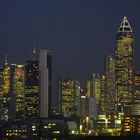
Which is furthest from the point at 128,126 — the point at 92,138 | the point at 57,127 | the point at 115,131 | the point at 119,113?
the point at 92,138

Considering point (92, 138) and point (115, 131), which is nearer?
point (92, 138)

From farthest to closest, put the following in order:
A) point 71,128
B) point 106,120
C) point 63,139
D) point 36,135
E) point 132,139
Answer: point 106,120 → point 71,128 → point 36,135 → point 63,139 → point 132,139

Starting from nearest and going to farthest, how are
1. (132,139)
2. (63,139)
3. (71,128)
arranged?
(132,139)
(63,139)
(71,128)

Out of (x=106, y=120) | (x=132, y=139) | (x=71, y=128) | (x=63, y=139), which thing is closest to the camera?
(x=132, y=139)

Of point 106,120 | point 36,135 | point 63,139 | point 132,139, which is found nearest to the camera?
point 132,139

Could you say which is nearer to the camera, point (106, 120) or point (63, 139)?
point (63, 139)

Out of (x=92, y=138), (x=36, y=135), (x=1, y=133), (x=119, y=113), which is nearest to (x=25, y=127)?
(x=36, y=135)

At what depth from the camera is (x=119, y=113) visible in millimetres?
89812

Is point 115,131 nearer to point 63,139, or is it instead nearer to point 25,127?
point 25,127

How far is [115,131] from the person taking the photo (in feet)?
256

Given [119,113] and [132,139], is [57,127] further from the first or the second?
[132,139]

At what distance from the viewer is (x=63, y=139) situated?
203ft

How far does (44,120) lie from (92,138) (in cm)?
3791

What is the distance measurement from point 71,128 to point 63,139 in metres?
15.8
